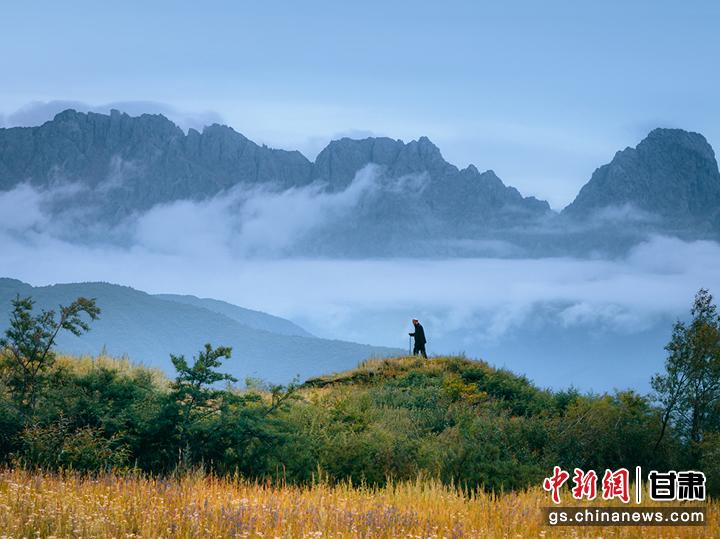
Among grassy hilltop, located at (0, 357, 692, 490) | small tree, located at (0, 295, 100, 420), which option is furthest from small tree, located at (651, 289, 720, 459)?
small tree, located at (0, 295, 100, 420)

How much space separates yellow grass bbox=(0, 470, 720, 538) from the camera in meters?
10.0

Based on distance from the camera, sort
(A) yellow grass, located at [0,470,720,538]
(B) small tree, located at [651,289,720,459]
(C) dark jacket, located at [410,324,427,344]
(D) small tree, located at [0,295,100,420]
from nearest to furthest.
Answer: (A) yellow grass, located at [0,470,720,538]
(D) small tree, located at [0,295,100,420]
(B) small tree, located at [651,289,720,459]
(C) dark jacket, located at [410,324,427,344]

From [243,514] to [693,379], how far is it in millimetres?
16256

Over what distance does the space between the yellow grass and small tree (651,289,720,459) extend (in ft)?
31.9

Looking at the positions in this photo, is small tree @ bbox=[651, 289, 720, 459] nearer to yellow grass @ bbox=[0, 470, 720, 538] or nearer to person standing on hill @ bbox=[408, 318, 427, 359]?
yellow grass @ bbox=[0, 470, 720, 538]

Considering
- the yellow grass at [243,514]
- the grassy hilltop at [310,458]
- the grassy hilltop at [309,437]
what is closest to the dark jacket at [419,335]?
the grassy hilltop at [310,458]

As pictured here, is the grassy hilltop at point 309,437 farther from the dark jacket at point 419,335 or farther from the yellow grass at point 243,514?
the dark jacket at point 419,335

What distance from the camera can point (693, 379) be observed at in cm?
2270

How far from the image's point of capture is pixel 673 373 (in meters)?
22.7

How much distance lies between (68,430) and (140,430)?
1580 mm

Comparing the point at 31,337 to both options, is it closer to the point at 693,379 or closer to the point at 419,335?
the point at 693,379

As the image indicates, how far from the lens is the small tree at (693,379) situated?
22.4 metres

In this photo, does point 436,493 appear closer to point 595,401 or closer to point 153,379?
point 595,401

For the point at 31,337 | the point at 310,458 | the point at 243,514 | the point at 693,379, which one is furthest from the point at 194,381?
the point at 693,379
